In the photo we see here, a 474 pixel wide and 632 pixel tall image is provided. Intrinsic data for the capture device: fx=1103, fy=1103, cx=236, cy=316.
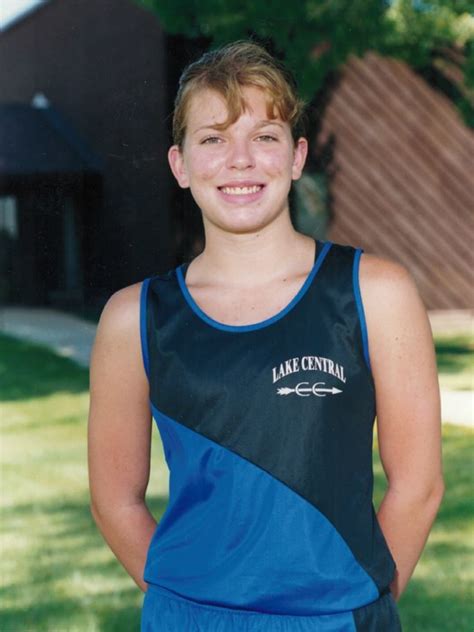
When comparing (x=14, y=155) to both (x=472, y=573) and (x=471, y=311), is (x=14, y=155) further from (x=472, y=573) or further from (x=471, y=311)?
(x=472, y=573)

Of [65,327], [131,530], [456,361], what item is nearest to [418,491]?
[131,530]

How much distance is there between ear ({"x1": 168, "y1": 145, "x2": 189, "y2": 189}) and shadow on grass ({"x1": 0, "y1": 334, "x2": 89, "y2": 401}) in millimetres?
7613

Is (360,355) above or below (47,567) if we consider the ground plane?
above

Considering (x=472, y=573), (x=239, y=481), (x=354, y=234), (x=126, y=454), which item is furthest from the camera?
(x=354, y=234)

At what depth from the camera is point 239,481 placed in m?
1.97

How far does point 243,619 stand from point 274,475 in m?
0.26

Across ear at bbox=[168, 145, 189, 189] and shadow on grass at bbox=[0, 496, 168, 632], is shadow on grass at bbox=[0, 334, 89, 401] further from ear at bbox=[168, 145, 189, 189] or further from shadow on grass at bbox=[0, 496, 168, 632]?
ear at bbox=[168, 145, 189, 189]

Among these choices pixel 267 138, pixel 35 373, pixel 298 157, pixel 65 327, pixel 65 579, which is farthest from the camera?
pixel 65 327

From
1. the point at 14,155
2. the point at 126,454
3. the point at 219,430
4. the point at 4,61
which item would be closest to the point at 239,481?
the point at 219,430

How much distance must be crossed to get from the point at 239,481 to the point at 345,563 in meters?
0.24

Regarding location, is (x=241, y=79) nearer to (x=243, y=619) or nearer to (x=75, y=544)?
(x=243, y=619)

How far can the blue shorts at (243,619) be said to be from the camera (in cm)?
193

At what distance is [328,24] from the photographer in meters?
12.4

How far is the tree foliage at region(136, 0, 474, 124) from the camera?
12.2m
